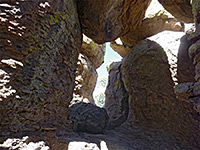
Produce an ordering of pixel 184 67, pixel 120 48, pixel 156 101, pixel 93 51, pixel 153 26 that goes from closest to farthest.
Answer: pixel 184 67 < pixel 156 101 < pixel 153 26 < pixel 93 51 < pixel 120 48

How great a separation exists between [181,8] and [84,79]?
7.07m

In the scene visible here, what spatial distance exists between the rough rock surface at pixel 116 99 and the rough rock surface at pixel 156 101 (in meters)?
0.73

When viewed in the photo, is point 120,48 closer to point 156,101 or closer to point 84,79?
point 84,79

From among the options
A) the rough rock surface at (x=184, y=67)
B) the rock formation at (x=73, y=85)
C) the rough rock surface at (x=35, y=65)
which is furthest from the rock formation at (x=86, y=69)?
the rough rock surface at (x=184, y=67)

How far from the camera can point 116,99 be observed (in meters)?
10.2

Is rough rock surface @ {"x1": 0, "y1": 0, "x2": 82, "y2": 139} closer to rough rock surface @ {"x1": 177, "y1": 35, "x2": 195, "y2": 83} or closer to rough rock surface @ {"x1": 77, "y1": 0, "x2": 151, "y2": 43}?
rough rock surface @ {"x1": 77, "y1": 0, "x2": 151, "y2": 43}

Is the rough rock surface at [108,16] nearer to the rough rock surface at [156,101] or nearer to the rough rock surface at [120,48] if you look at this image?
the rough rock surface at [156,101]

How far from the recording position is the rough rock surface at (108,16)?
614 centimetres

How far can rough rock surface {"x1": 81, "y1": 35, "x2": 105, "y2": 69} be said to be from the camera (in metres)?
10.7

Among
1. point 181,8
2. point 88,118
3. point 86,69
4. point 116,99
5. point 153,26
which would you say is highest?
point 153,26

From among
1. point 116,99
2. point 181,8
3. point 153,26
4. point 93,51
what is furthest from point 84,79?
point 181,8

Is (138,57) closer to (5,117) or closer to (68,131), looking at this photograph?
(68,131)

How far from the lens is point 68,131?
15.9 feet

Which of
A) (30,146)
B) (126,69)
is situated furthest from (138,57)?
(30,146)
